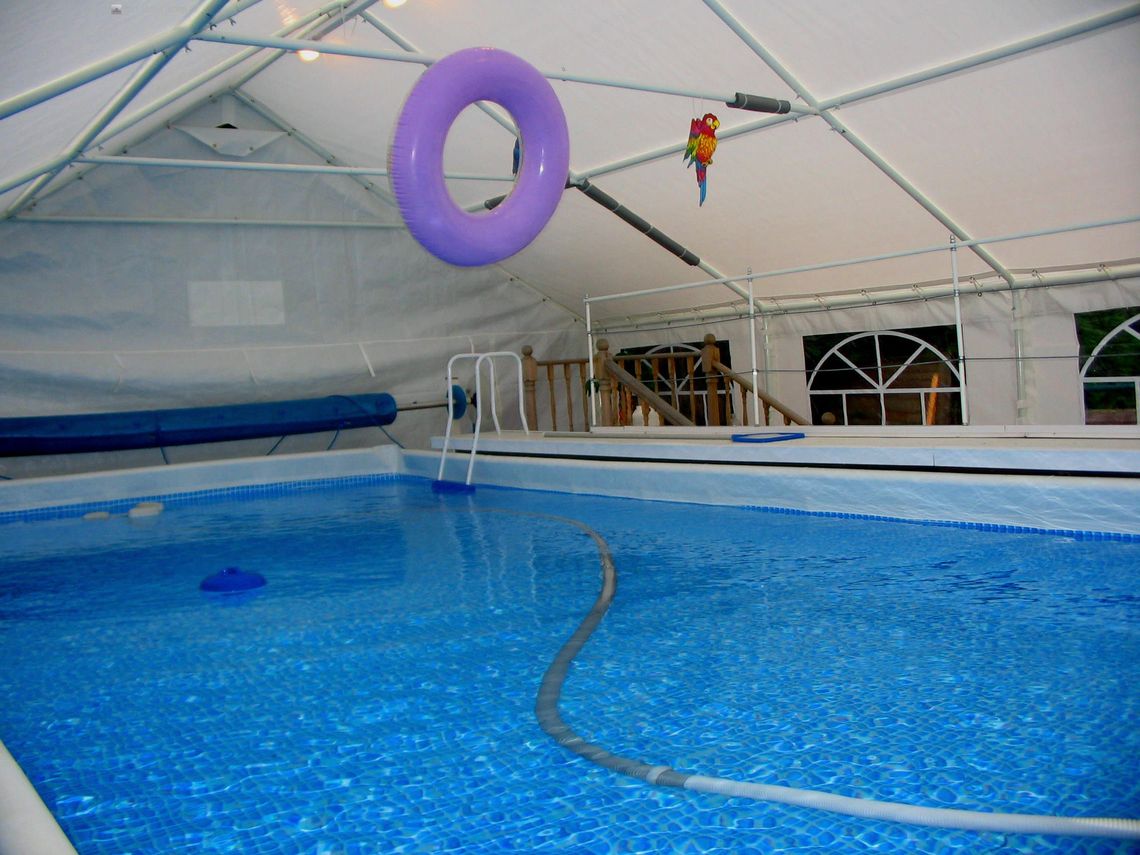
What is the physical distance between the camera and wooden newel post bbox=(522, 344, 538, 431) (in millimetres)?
8805

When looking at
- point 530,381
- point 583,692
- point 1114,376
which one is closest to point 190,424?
point 530,381

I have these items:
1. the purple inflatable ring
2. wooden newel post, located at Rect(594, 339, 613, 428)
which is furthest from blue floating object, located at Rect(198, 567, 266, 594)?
wooden newel post, located at Rect(594, 339, 613, 428)

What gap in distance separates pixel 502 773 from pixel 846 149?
5183 mm

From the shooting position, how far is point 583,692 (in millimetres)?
2344

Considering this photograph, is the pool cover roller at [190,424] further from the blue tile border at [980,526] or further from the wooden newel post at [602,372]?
the blue tile border at [980,526]

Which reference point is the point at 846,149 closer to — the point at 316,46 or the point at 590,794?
the point at 316,46

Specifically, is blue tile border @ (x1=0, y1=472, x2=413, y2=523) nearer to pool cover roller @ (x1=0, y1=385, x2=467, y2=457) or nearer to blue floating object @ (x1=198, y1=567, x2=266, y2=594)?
pool cover roller @ (x1=0, y1=385, x2=467, y2=457)

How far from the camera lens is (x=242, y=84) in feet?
27.4

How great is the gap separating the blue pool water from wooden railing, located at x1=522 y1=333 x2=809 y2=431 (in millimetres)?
2873

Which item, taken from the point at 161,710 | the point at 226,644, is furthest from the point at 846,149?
the point at 161,710

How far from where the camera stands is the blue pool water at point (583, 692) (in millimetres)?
1702

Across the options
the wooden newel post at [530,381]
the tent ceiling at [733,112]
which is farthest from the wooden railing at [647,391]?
the tent ceiling at [733,112]

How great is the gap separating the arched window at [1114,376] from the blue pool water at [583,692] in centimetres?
336

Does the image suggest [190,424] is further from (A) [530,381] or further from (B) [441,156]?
(B) [441,156]
